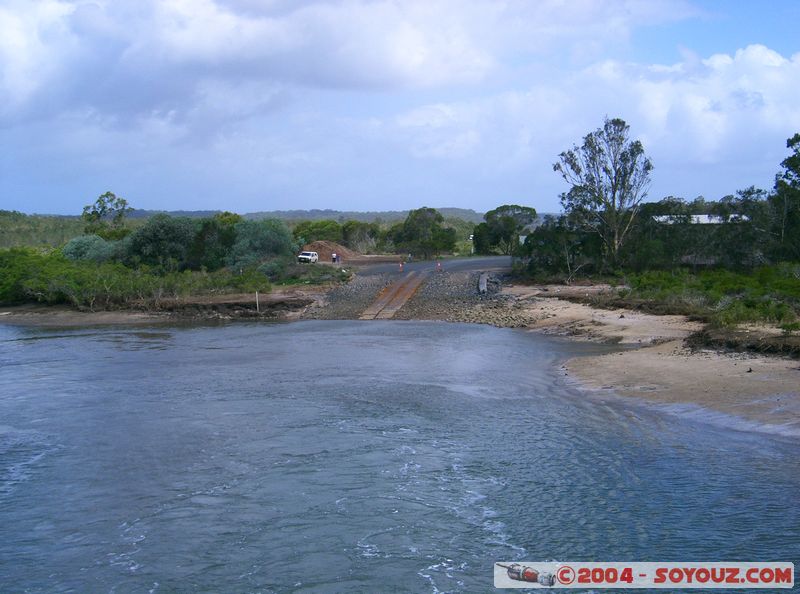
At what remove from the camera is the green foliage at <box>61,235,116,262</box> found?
54.9m

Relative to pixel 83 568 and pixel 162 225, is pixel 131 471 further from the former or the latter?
pixel 162 225

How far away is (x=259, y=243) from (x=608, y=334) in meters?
30.9

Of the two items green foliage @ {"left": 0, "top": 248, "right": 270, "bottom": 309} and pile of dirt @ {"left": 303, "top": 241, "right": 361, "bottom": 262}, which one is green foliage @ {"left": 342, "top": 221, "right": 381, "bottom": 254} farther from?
green foliage @ {"left": 0, "top": 248, "right": 270, "bottom": 309}

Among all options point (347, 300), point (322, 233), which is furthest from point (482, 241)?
point (347, 300)

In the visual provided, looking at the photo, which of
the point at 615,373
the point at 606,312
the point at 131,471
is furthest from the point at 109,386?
the point at 606,312

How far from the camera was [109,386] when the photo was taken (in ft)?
72.3

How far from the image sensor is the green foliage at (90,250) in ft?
180

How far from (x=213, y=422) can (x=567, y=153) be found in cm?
3661

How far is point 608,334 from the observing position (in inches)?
1147

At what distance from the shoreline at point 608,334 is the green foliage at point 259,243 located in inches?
295

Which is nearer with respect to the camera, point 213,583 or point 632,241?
point 213,583

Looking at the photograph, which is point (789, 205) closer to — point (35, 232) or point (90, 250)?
point (90, 250)

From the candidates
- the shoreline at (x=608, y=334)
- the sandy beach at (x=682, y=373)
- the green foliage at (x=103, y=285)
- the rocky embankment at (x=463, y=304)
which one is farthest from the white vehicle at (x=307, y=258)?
the sandy beach at (x=682, y=373)

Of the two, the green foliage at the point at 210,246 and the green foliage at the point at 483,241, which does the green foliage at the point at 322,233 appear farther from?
the green foliage at the point at 210,246
